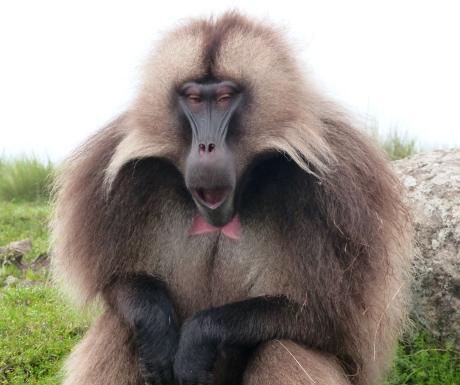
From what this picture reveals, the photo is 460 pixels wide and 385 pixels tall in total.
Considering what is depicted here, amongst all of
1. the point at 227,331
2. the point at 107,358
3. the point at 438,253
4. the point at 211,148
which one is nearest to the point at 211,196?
the point at 211,148

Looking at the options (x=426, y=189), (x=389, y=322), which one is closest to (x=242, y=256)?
(x=389, y=322)

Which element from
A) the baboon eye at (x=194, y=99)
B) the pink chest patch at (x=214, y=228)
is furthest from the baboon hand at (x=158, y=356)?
the baboon eye at (x=194, y=99)

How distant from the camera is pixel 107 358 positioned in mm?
3547

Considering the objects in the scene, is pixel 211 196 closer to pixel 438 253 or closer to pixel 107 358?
pixel 107 358

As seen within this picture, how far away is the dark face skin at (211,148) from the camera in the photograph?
122 inches

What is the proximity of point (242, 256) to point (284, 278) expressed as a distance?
24 centimetres

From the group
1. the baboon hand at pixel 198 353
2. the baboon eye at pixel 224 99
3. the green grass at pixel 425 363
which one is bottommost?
the green grass at pixel 425 363

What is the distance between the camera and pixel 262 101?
338 cm

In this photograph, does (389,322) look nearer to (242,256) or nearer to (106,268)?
(242,256)

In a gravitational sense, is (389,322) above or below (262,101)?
below

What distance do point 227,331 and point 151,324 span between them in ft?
1.25

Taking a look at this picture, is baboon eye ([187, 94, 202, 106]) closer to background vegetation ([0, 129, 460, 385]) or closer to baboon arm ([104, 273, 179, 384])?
baboon arm ([104, 273, 179, 384])

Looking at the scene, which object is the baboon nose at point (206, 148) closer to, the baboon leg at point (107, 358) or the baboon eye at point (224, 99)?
the baboon eye at point (224, 99)

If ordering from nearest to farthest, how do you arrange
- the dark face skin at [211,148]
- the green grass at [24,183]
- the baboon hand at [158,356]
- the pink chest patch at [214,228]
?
the dark face skin at [211,148]
the baboon hand at [158,356]
the pink chest patch at [214,228]
the green grass at [24,183]
